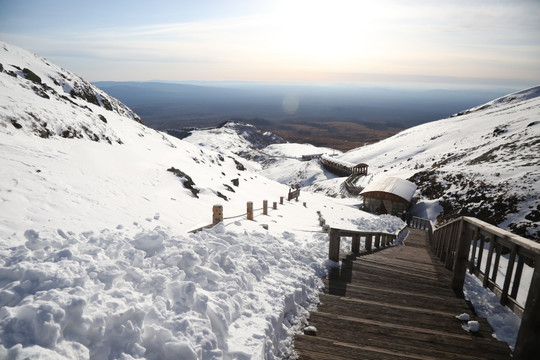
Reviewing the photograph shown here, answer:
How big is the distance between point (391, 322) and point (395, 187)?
86.8ft

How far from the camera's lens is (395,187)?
93.4 feet

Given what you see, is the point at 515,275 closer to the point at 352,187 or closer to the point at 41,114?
the point at 41,114

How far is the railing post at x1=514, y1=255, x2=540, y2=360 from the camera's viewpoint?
3334mm

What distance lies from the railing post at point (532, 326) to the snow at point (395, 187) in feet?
83.7

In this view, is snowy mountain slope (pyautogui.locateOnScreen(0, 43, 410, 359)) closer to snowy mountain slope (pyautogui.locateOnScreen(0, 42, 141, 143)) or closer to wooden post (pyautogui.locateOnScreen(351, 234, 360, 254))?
wooden post (pyautogui.locateOnScreen(351, 234, 360, 254))

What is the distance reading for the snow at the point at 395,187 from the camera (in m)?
27.7

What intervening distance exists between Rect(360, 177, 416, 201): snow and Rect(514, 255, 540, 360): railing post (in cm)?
2550

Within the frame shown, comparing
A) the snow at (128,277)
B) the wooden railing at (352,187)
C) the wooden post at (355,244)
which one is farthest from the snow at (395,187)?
the wooden post at (355,244)

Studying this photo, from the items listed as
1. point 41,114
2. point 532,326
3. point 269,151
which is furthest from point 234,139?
point 532,326

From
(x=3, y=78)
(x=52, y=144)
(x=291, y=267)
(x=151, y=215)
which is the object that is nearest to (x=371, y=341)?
(x=291, y=267)

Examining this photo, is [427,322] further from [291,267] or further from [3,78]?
[3,78]

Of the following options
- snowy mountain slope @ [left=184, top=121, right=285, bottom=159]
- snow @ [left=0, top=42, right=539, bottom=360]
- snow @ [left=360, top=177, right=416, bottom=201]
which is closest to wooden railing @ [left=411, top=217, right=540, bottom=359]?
snow @ [left=0, top=42, right=539, bottom=360]

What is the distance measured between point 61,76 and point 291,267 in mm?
43810

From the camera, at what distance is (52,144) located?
45.9 ft
